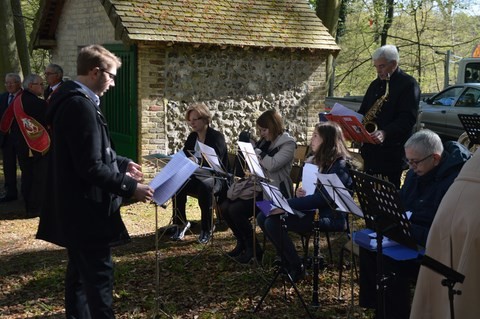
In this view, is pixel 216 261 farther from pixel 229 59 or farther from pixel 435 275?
pixel 229 59

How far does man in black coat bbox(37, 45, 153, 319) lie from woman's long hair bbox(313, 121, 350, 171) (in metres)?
2.17

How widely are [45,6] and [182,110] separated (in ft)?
15.7

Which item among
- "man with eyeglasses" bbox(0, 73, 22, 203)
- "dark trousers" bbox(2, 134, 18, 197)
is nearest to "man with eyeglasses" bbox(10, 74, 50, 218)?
"man with eyeglasses" bbox(0, 73, 22, 203)

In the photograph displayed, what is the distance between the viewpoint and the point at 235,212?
22.2 feet

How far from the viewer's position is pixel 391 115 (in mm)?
6555

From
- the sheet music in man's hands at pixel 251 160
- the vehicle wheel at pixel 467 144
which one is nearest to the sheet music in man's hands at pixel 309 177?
the sheet music in man's hands at pixel 251 160

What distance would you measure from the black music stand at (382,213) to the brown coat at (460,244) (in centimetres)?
44

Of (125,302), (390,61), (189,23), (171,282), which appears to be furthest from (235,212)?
(189,23)

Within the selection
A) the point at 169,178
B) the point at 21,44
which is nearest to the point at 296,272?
the point at 169,178

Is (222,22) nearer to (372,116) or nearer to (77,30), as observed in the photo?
(77,30)

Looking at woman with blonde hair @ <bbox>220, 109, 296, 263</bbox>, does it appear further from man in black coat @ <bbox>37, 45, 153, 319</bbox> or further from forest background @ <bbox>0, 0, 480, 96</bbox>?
forest background @ <bbox>0, 0, 480, 96</bbox>

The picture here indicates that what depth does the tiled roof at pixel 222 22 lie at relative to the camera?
980 cm

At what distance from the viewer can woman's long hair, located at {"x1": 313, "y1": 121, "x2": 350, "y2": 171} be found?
19.1 ft

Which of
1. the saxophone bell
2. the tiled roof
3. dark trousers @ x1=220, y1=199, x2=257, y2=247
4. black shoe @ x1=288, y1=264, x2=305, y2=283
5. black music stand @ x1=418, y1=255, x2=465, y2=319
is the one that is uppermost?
the tiled roof
